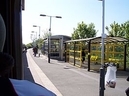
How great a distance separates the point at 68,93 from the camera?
924 cm

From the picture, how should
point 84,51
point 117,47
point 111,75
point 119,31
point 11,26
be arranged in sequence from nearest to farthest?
point 11,26
point 111,75
point 117,47
point 84,51
point 119,31

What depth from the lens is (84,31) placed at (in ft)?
172

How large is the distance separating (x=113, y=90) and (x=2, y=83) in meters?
9.44

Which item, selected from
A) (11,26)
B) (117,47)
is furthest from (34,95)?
(117,47)

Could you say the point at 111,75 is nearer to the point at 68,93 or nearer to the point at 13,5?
the point at 68,93

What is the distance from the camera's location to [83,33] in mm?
52344

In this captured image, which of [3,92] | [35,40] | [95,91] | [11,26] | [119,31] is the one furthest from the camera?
[35,40]

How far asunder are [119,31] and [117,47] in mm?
19932

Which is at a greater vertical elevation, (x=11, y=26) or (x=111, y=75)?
(x=11, y=26)

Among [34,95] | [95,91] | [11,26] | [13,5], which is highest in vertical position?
[13,5]

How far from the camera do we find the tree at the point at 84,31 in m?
52.1

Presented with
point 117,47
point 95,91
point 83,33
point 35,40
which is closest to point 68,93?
point 95,91

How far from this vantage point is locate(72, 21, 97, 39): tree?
52094mm

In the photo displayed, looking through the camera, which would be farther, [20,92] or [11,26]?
[11,26]
